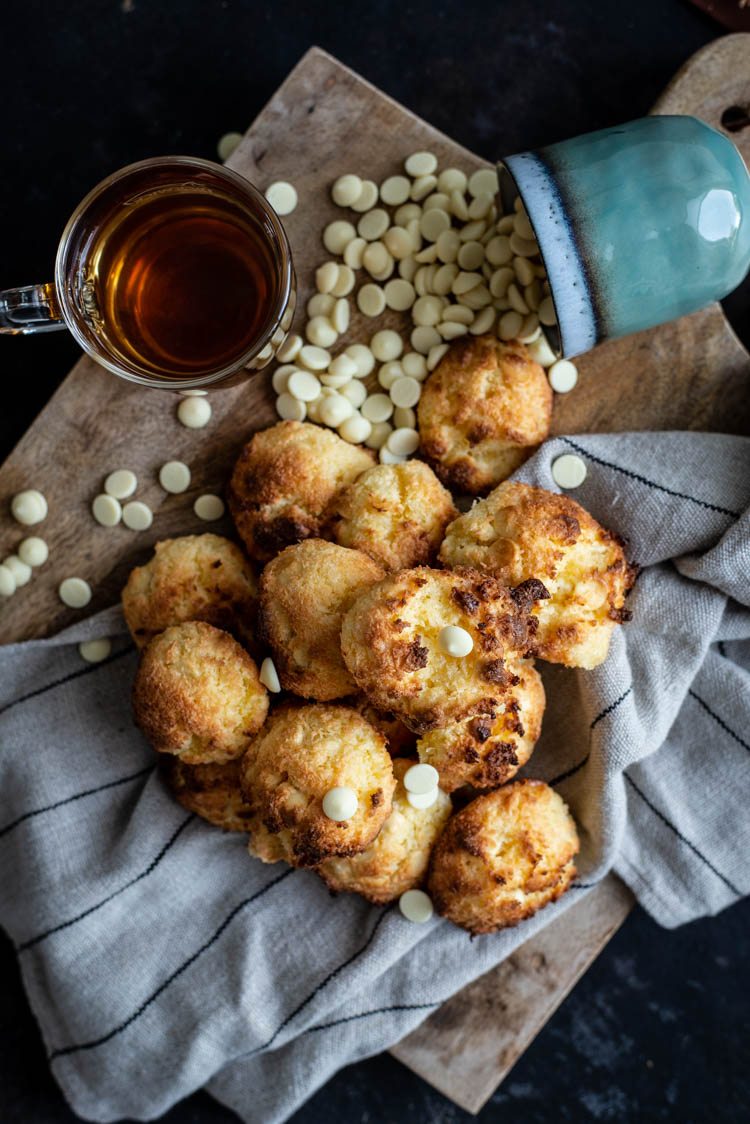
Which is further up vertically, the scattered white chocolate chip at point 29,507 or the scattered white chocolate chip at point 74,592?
the scattered white chocolate chip at point 29,507

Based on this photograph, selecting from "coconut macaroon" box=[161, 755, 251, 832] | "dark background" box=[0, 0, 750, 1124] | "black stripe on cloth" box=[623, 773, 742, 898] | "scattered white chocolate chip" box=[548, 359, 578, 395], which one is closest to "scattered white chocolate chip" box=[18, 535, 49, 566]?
"dark background" box=[0, 0, 750, 1124]

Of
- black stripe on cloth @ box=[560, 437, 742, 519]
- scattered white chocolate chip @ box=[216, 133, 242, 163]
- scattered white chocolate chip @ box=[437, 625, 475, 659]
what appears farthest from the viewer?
scattered white chocolate chip @ box=[216, 133, 242, 163]

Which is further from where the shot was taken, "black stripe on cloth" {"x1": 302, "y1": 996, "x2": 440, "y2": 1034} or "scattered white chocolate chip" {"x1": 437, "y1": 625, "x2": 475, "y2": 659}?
"black stripe on cloth" {"x1": 302, "y1": 996, "x2": 440, "y2": 1034}

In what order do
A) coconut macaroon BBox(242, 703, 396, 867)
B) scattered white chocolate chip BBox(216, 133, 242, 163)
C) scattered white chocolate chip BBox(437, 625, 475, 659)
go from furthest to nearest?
scattered white chocolate chip BBox(216, 133, 242, 163) → coconut macaroon BBox(242, 703, 396, 867) → scattered white chocolate chip BBox(437, 625, 475, 659)

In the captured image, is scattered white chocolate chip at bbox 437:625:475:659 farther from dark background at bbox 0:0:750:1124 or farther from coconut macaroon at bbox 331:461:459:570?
dark background at bbox 0:0:750:1124

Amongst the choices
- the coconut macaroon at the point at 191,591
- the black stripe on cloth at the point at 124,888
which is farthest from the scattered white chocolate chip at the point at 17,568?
the black stripe on cloth at the point at 124,888

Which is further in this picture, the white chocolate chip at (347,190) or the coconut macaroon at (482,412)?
the white chocolate chip at (347,190)

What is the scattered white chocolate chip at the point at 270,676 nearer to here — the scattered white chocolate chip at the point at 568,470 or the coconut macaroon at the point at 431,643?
the coconut macaroon at the point at 431,643
